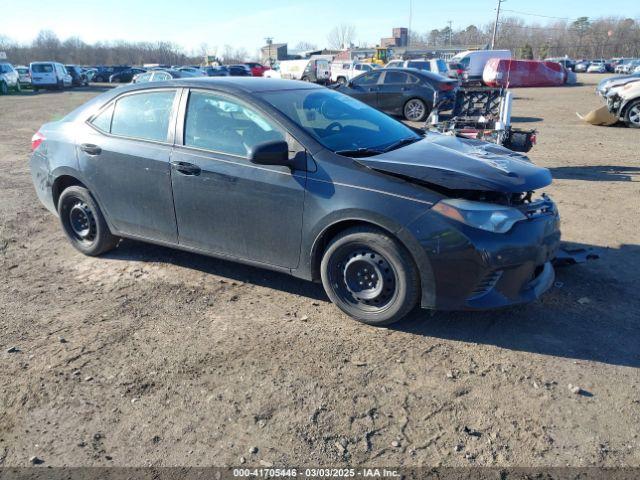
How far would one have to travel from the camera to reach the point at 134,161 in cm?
439

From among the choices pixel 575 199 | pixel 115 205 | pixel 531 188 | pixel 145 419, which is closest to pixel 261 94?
pixel 115 205

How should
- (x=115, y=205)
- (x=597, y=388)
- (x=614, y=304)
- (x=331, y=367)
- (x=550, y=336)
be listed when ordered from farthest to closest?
(x=115, y=205) < (x=614, y=304) < (x=550, y=336) < (x=331, y=367) < (x=597, y=388)

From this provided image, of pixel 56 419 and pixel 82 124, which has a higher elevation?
pixel 82 124

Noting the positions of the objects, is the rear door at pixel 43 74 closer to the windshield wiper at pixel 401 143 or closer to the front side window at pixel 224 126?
the front side window at pixel 224 126

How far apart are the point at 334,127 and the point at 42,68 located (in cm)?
3530

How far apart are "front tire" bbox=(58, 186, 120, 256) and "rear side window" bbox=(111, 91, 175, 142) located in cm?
74

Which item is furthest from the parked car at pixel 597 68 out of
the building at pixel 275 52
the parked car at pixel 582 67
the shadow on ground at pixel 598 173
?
the shadow on ground at pixel 598 173

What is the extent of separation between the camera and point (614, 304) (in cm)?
396

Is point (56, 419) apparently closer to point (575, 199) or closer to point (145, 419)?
point (145, 419)

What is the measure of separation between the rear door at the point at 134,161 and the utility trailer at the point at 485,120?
440 cm

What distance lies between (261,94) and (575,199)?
185 inches

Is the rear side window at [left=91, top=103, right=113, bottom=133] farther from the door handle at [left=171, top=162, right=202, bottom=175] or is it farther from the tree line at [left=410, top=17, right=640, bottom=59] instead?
the tree line at [left=410, top=17, right=640, bottom=59]

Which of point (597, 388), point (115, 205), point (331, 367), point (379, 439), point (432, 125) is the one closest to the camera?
point (379, 439)

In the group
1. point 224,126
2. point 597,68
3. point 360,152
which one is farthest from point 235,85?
point 597,68
